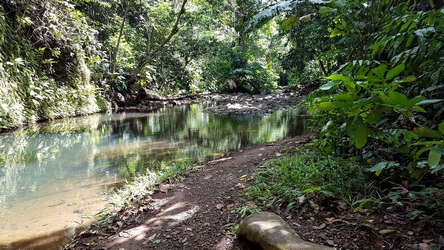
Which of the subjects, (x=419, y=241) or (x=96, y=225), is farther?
(x=96, y=225)

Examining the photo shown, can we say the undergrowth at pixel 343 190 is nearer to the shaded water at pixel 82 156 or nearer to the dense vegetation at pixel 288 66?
the dense vegetation at pixel 288 66

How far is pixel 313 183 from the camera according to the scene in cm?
262

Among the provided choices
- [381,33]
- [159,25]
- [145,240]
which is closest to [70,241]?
[145,240]

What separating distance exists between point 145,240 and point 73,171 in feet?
9.57

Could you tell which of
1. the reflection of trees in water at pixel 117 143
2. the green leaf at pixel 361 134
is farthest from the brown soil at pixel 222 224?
the reflection of trees in water at pixel 117 143

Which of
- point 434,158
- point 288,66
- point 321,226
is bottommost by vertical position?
point 321,226

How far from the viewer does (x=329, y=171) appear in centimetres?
270

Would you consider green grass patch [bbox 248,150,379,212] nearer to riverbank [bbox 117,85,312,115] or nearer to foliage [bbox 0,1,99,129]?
foliage [bbox 0,1,99,129]

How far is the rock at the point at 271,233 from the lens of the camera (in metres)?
1.68

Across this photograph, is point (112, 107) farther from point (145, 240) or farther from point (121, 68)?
point (145, 240)

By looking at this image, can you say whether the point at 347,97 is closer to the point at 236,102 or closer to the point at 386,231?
the point at 386,231

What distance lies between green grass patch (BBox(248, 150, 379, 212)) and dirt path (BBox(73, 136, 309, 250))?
0.99 feet

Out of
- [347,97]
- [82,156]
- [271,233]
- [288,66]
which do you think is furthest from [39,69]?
[347,97]

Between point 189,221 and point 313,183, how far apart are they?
4.10ft
